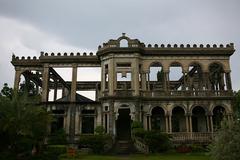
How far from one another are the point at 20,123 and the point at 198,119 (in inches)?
886

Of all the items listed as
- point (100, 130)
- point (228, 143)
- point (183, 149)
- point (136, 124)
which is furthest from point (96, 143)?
point (228, 143)

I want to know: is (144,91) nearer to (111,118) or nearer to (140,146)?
(111,118)

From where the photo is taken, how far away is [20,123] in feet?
82.3

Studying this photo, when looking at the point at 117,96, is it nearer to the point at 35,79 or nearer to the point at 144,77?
the point at 144,77

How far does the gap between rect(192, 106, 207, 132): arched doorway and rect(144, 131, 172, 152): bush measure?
9407mm

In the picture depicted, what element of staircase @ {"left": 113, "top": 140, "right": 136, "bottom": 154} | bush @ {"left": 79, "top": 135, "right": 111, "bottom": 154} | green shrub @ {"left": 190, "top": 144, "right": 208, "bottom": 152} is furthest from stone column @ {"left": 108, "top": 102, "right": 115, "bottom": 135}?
green shrub @ {"left": 190, "top": 144, "right": 208, "bottom": 152}

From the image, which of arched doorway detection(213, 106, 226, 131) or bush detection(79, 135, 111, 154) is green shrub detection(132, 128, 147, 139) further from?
arched doorway detection(213, 106, 226, 131)

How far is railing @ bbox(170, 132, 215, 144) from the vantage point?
3344 centimetres

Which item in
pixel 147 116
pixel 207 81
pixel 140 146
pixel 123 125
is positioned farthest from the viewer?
pixel 207 81

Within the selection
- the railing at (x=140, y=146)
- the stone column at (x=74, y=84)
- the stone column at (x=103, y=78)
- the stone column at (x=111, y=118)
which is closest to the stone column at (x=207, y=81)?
the stone column at (x=111, y=118)

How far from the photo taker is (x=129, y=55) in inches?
1441

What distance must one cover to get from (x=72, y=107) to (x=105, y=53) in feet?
26.1

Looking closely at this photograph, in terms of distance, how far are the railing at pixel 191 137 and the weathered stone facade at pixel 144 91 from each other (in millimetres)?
114

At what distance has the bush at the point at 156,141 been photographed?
95.4 ft
